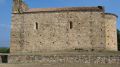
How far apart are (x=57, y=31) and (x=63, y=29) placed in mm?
762

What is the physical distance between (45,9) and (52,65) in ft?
37.9

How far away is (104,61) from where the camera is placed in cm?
3114

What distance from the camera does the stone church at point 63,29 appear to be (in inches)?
1458

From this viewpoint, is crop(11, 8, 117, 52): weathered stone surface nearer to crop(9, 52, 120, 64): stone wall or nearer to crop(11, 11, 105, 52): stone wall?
crop(11, 11, 105, 52): stone wall

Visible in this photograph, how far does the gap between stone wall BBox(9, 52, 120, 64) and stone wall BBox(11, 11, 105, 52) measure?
16.2ft

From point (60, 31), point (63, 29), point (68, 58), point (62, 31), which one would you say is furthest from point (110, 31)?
point (68, 58)

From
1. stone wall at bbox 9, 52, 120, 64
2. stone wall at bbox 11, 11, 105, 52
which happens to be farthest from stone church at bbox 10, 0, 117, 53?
stone wall at bbox 9, 52, 120, 64

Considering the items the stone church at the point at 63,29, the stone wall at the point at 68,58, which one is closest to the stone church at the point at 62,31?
the stone church at the point at 63,29

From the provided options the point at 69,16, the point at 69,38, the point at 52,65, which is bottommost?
the point at 52,65

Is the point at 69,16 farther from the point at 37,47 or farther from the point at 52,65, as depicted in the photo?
the point at 52,65

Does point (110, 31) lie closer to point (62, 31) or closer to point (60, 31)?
point (62, 31)

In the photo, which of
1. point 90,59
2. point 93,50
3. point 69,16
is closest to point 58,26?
point 69,16

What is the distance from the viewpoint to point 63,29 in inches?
1494

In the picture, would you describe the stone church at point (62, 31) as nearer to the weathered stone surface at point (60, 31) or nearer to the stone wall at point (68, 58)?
the weathered stone surface at point (60, 31)
